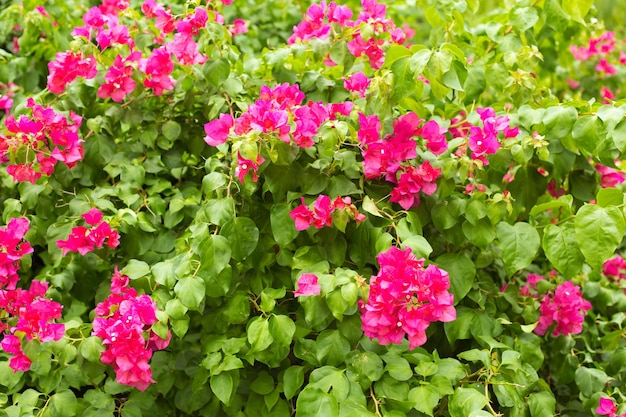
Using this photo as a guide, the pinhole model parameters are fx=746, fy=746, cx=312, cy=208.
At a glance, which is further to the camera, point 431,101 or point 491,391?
point 431,101

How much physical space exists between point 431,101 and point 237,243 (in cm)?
88

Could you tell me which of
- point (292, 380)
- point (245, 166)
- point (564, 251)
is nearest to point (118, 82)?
point (245, 166)

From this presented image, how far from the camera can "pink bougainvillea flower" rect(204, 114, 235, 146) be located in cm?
176

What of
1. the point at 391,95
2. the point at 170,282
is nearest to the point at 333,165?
the point at 391,95

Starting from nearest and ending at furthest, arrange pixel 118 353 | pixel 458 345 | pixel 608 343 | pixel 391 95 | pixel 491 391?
pixel 118 353
pixel 391 95
pixel 491 391
pixel 458 345
pixel 608 343

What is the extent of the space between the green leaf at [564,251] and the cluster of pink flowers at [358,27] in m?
0.64

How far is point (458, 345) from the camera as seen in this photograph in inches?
81.4

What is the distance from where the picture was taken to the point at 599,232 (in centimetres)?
170

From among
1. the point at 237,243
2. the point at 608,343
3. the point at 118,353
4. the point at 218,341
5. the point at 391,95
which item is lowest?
the point at 608,343

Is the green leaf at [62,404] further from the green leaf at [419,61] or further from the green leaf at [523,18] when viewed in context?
the green leaf at [523,18]

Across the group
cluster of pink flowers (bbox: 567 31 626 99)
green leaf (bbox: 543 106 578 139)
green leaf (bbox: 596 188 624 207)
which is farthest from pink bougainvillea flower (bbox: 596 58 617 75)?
green leaf (bbox: 596 188 624 207)

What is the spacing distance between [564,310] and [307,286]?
88cm

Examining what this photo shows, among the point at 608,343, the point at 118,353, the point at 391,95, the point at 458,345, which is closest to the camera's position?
the point at 118,353

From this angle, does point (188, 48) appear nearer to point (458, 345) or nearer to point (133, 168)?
point (133, 168)
